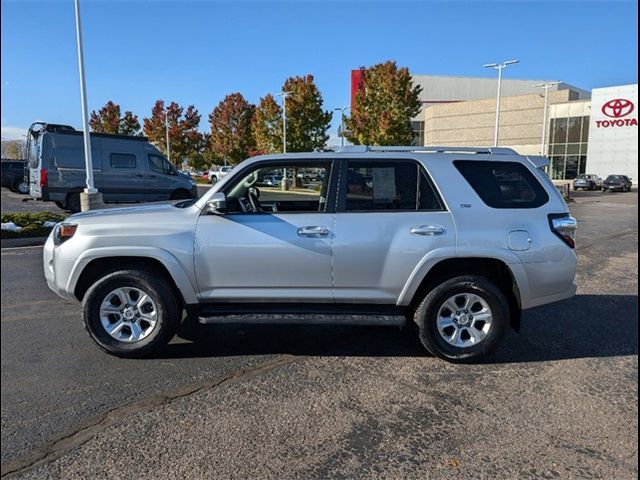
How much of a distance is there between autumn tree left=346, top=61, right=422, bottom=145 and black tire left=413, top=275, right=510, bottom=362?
29665 mm

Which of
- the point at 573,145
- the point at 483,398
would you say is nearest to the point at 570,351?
the point at 483,398

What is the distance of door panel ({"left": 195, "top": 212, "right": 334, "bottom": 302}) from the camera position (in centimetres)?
399

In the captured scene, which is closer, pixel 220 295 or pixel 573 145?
pixel 220 295

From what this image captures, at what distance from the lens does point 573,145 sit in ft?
159

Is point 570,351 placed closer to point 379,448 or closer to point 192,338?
point 379,448

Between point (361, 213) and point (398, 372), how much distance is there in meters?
1.33

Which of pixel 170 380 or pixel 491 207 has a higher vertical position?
pixel 491 207

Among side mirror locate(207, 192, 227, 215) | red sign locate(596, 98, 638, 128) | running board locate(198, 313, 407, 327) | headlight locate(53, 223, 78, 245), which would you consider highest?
red sign locate(596, 98, 638, 128)

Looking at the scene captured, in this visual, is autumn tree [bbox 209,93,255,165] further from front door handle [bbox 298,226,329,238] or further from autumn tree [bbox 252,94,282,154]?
front door handle [bbox 298,226,329,238]

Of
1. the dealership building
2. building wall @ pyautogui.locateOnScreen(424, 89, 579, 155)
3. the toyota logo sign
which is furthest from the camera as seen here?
building wall @ pyautogui.locateOnScreen(424, 89, 579, 155)

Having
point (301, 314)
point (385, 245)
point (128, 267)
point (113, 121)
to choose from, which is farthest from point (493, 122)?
point (128, 267)

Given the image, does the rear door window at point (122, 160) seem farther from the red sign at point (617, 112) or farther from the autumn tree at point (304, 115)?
the red sign at point (617, 112)

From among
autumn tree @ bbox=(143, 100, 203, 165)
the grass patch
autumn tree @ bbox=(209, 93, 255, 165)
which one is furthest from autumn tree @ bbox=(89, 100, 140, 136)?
the grass patch

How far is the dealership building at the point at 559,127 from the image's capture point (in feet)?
146
